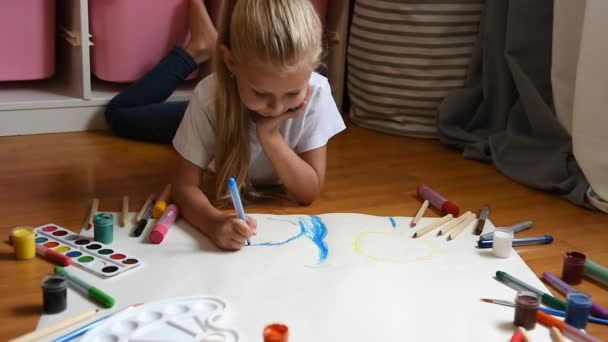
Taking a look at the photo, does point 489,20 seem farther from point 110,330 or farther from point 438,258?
point 110,330

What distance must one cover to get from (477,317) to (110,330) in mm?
449

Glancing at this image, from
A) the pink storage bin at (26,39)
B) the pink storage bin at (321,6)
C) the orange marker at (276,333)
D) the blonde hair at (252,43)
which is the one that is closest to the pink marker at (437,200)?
the blonde hair at (252,43)

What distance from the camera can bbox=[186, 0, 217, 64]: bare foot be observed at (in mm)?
1797

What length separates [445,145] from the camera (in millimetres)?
1816

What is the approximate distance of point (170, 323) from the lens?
0.92 metres

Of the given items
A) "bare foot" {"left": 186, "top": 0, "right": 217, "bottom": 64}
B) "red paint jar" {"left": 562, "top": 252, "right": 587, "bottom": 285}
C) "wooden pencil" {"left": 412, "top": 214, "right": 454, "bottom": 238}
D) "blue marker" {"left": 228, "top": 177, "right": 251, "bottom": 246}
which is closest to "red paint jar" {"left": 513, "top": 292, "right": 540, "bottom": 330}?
"red paint jar" {"left": 562, "top": 252, "right": 587, "bottom": 285}

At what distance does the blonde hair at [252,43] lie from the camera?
1.10 m

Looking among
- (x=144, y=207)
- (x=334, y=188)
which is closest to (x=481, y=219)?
(x=334, y=188)

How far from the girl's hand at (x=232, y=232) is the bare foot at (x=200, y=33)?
754mm

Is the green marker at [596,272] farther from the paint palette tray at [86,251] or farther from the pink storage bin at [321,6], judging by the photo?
the pink storage bin at [321,6]

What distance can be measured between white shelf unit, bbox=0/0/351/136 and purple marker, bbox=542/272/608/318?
42.0 inches

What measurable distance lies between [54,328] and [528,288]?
608 millimetres

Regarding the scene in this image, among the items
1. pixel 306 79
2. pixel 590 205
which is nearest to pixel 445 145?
pixel 590 205

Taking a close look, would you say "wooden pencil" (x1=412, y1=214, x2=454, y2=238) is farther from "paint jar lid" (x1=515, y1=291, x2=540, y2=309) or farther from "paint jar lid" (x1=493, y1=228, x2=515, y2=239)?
"paint jar lid" (x1=515, y1=291, x2=540, y2=309)
